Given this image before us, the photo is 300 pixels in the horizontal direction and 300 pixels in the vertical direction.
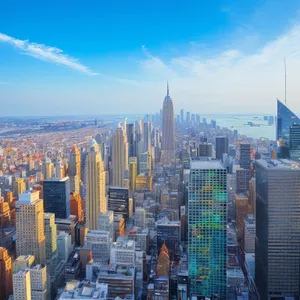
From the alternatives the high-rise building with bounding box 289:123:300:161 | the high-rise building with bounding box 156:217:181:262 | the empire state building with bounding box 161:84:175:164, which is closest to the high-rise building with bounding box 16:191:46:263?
the high-rise building with bounding box 156:217:181:262

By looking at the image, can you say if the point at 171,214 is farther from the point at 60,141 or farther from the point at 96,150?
the point at 60,141

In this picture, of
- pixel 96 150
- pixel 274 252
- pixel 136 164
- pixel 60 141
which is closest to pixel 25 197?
pixel 60 141

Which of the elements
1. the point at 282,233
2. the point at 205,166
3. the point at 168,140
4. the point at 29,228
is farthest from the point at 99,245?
the point at 168,140

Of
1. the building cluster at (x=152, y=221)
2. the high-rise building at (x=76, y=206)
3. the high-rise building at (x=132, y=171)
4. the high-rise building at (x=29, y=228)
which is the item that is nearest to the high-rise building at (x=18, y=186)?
the building cluster at (x=152, y=221)

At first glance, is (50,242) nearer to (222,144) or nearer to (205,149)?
(205,149)

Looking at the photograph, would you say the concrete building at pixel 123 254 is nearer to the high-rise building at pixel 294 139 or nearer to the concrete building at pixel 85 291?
the concrete building at pixel 85 291

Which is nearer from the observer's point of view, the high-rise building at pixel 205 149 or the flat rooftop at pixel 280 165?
the flat rooftop at pixel 280 165

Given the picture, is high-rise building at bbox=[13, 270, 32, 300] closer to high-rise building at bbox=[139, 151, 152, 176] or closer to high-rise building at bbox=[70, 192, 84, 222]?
high-rise building at bbox=[70, 192, 84, 222]
